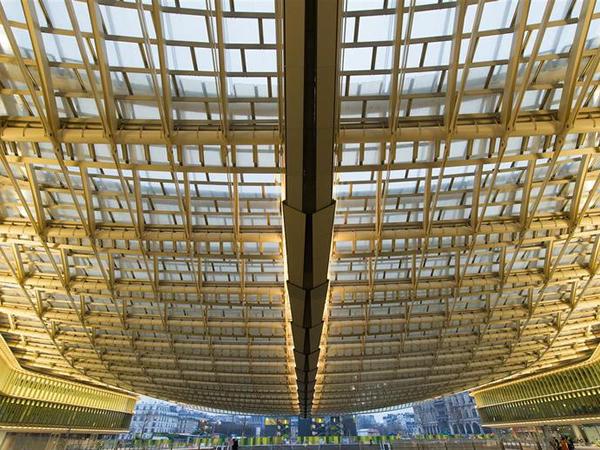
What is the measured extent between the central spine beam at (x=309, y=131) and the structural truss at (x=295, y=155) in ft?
0.17

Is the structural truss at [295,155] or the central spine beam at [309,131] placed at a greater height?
the structural truss at [295,155]

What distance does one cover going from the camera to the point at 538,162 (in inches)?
725

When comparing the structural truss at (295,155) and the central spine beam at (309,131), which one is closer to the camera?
the central spine beam at (309,131)

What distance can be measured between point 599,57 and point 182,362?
137ft

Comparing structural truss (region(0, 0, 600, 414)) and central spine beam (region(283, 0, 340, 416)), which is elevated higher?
structural truss (region(0, 0, 600, 414))

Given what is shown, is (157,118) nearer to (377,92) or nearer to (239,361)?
(377,92)

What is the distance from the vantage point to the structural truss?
1238 centimetres

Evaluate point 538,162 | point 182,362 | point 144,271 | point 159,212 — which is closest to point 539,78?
point 538,162

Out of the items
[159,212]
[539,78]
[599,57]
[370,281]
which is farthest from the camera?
[370,281]

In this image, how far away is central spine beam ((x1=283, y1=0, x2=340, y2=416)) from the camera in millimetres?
8461

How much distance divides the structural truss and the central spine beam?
0.17ft

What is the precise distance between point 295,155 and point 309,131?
982 millimetres

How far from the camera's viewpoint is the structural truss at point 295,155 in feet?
40.6

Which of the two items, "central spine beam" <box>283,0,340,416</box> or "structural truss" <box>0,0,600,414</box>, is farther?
"structural truss" <box>0,0,600,414</box>
